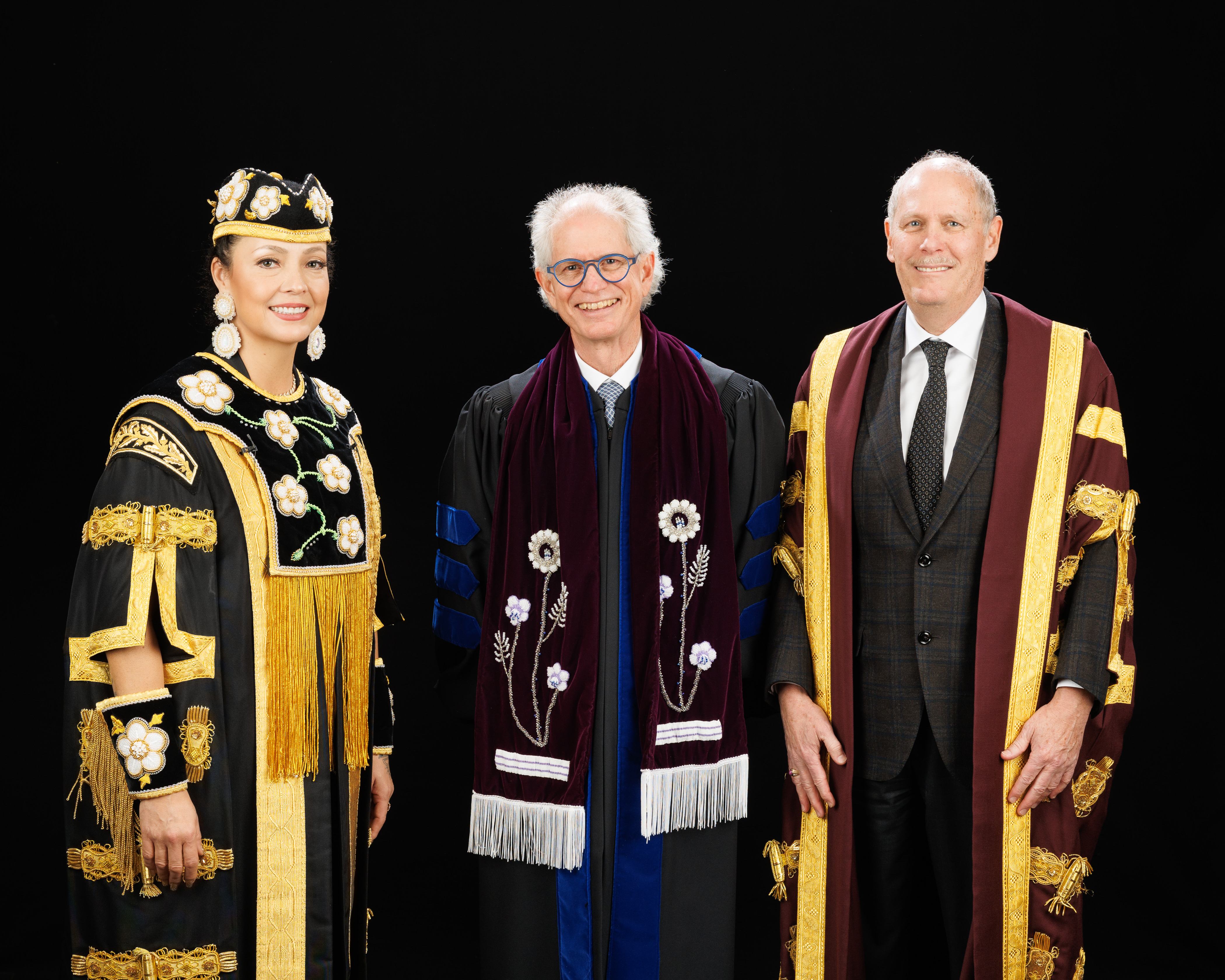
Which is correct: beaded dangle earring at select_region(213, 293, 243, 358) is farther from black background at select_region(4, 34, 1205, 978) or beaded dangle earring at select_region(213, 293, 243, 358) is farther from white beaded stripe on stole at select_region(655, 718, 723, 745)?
black background at select_region(4, 34, 1205, 978)

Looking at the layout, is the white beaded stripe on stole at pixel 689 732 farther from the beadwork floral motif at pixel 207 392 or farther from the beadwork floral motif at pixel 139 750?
the beadwork floral motif at pixel 207 392

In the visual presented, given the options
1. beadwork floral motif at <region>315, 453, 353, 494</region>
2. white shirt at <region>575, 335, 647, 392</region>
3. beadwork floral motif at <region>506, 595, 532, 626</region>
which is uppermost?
white shirt at <region>575, 335, 647, 392</region>

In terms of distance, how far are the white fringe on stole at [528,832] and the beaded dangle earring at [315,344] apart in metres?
1.01

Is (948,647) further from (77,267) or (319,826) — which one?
(77,267)

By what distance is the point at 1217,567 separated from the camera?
451cm

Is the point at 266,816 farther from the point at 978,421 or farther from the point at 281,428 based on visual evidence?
the point at 978,421

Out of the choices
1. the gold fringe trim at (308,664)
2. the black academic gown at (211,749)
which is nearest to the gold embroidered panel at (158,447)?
the black academic gown at (211,749)

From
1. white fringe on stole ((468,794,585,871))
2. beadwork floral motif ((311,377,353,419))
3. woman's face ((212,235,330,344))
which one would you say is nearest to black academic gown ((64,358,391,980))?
woman's face ((212,235,330,344))

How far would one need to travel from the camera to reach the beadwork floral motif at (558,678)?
9.10 ft

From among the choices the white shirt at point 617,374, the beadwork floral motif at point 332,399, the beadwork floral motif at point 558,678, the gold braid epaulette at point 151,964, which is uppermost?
the white shirt at point 617,374

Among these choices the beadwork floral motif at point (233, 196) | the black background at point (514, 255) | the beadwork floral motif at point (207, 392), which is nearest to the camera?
the beadwork floral motif at point (207, 392)

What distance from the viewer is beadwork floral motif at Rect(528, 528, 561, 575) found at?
2812 millimetres

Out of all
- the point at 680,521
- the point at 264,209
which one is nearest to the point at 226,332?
the point at 264,209

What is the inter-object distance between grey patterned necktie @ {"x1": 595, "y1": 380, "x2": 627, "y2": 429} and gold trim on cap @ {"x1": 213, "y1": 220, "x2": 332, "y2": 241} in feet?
2.30
